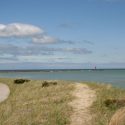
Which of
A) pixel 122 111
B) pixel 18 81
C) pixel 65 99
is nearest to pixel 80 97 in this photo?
pixel 65 99

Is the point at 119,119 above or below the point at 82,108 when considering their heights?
above

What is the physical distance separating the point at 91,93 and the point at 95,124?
1237cm

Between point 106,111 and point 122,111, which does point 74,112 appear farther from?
point 122,111

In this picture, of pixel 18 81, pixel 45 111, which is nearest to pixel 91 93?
pixel 45 111

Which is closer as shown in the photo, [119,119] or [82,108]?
[119,119]

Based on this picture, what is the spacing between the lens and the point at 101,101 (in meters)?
26.7

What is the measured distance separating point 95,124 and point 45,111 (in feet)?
16.6

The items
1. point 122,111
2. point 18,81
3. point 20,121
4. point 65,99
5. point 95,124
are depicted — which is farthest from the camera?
point 18,81

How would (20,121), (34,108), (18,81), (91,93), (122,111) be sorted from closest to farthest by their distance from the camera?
(122,111)
(20,121)
(34,108)
(91,93)
(18,81)

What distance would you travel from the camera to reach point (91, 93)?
33250mm

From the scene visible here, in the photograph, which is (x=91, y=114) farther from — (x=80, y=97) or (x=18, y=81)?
(x=18, y=81)

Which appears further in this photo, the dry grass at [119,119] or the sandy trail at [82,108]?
the sandy trail at [82,108]

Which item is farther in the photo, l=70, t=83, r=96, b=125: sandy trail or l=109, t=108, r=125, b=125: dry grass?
l=70, t=83, r=96, b=125: sandy trail

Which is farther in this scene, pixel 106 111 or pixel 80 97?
pixel 80 97
